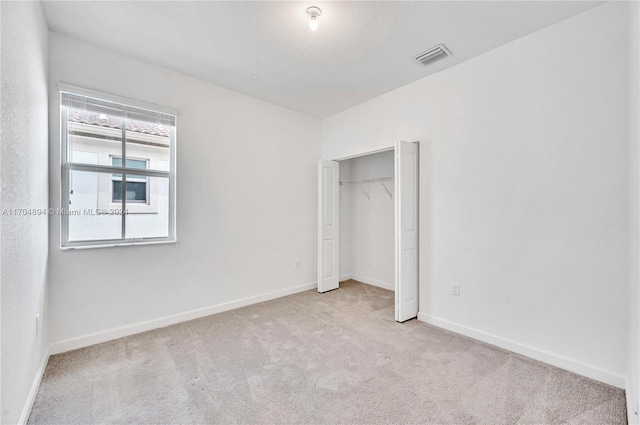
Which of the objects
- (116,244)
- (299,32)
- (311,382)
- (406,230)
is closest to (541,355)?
(406,230)

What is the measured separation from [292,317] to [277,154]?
7.28ft

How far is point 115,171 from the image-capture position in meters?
2.75

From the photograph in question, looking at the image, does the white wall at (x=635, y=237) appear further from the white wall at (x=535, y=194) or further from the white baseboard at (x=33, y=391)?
the white baseboard at (x=33, y=391)

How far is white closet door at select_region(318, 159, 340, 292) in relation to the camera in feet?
14.0

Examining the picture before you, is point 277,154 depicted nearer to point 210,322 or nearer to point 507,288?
point 210,322

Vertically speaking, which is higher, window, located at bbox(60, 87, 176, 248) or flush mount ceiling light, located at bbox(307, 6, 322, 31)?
flush mount ceiling light, located at bbox(307, 6, 322, 31)

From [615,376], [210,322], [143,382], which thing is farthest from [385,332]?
[143,382]

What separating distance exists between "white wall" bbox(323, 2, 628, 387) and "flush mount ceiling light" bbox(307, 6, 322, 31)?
1581 mm

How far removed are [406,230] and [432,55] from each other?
1.78 meters

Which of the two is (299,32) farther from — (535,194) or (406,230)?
(535,194)

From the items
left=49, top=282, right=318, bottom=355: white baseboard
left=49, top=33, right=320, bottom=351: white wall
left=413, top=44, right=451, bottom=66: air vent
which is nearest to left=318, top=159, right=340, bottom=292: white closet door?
left=49, top=33, right=320, bottom=351: white wall

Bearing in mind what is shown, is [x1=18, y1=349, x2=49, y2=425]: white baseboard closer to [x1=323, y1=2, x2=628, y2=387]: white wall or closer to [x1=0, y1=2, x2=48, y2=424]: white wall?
[x1=0, y1=2, x2=48, y2=424]: white wall

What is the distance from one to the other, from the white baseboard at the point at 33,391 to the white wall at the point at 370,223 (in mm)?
3797

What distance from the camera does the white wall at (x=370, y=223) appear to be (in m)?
4.54
